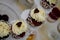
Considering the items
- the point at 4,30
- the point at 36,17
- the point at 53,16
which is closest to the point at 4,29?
the point at 4,30

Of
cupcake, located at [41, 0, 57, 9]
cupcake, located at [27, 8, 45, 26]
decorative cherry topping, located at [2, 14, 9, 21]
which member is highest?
cupcake, located at [41, 0, 57, 9]

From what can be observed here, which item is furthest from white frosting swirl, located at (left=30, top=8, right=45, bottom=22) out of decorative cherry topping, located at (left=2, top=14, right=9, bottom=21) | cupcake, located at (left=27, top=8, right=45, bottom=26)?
decorative cherry topping, located at (left=2, top=14, right=9, bottom=21)

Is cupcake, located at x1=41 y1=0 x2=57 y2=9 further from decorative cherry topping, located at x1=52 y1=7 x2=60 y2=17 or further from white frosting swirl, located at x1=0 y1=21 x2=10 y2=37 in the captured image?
white frosting swirl, located at x1=0 y1=21 x2=10 y2=37

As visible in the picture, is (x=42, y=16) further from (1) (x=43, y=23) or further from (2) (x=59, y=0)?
(2) (x=59, y=0)

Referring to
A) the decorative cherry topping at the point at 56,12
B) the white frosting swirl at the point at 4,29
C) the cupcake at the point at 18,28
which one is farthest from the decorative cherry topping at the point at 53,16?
the white frosting swirl at the point at 4,29

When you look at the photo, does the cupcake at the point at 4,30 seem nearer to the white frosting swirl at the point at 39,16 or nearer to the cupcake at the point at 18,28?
the cupcake at the point at 18,28

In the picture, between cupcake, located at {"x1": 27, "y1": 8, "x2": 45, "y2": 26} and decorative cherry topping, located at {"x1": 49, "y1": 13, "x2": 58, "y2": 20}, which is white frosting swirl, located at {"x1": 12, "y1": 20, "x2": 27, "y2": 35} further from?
decorative cherry topping, located at {"x1": 49, "y1": 13, "x2": 58, "y2": 20}

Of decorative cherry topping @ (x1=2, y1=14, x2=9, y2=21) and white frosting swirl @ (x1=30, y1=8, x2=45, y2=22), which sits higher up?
white frosting swirl @ (x1=30, y1=8, x2=45, y2=22)

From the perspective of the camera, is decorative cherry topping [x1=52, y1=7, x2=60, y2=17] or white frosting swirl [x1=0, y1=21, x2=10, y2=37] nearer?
white frosting swirl [x1=0, y1=21, x2=10, y2=37]

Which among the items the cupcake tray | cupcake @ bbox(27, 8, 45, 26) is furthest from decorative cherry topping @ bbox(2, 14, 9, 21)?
cupcake @ bbox(27, 8, 45, 26)
